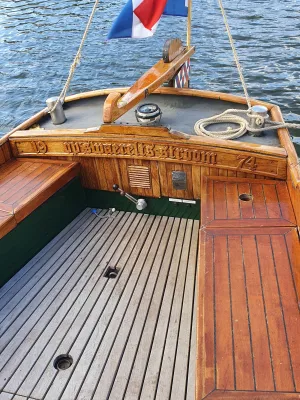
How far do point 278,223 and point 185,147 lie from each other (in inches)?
53.1

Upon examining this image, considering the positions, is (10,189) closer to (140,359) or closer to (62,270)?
(62,270)

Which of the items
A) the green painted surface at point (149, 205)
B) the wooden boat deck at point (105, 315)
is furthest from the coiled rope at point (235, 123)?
the wooden boat deck at point (105, 315)

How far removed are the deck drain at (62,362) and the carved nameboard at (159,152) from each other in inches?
92.1

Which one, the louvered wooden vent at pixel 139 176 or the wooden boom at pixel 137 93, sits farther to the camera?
the louvered wooden vent at pixel 139 176

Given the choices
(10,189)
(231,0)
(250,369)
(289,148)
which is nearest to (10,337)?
(10,189)

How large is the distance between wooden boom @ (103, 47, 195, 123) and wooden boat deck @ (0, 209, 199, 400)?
143 cm

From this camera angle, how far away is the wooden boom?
4410mm

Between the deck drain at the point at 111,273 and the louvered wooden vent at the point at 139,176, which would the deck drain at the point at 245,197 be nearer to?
the louvered wooden vent at the point at 139,176

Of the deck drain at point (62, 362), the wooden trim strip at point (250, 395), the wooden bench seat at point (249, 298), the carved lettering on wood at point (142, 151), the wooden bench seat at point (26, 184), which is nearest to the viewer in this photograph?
the wooden trim strip at point (250, 395)

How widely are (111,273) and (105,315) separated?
0.60 metres

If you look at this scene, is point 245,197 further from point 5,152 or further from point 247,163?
point 5,152

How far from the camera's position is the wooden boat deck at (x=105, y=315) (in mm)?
3174

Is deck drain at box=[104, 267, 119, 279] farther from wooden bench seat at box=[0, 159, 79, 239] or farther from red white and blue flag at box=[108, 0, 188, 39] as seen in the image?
red white and blue flag at box=[108, 0, 188, 39]

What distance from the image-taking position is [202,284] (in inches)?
123
